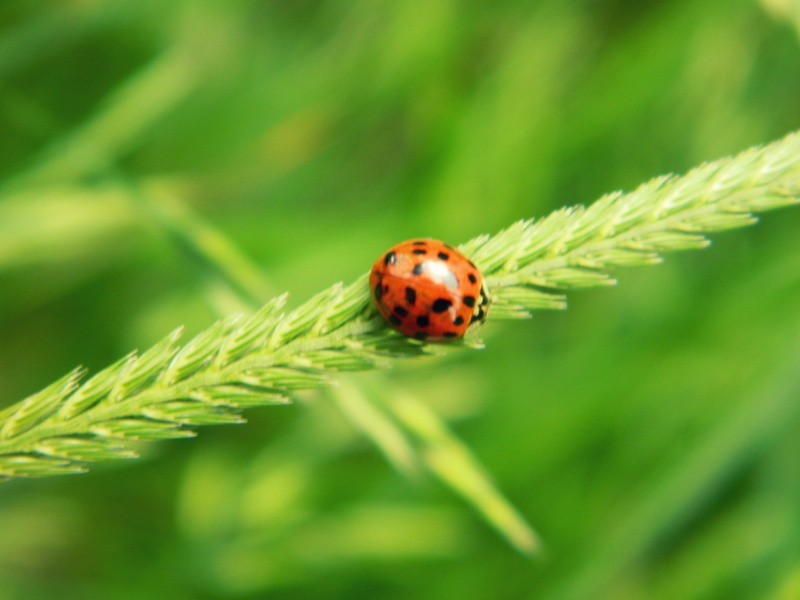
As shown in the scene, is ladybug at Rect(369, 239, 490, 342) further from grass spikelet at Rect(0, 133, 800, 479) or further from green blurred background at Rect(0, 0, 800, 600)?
green blurred background at Rect(0, 0, 800, 600)

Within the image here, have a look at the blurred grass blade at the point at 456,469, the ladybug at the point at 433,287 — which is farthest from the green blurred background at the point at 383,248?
the ladybug at the point at 433,287

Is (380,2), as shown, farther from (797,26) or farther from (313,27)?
(797,26)

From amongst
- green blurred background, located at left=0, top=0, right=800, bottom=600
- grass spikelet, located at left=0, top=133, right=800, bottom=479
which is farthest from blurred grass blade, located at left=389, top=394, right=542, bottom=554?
grass spikelet, located at left=0, top=133, right=800, bottom=479

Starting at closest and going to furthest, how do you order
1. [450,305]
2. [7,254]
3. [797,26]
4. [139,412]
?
[139,412] < [450,305] < [797,26] < [7,254]

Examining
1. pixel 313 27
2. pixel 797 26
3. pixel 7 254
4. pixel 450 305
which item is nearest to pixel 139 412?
pixel 450 305

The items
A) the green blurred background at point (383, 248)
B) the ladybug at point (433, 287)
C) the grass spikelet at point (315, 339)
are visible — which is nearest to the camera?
the grass spikelet at point (315, 339)

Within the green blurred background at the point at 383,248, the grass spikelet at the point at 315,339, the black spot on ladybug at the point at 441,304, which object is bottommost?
the grass spikelet at the point at 315,339

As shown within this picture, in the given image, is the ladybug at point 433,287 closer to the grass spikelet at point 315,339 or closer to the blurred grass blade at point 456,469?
the grass spikelet at point 315,339

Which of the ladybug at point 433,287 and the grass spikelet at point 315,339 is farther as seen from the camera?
the ladybug at point 433,287
